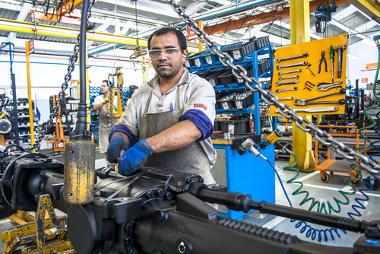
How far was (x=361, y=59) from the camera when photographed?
19266mm

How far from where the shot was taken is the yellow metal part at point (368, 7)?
4219 millimetres

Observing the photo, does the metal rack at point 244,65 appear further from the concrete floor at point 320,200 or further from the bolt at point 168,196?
the bolt at point 168,196

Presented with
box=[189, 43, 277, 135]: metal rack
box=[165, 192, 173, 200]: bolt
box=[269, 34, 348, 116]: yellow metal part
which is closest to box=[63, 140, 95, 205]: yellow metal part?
box=[165, 192, 173, 200]: bolt

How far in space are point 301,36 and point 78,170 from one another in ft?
15.5

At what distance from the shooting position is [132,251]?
806mm

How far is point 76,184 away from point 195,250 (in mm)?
346

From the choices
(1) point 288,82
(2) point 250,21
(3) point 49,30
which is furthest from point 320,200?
(3) point 49,30

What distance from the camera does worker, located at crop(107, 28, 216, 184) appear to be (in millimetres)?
1278

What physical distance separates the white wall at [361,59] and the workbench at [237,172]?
1914 cm

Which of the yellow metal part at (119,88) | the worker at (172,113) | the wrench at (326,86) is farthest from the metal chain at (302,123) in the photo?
the yellow metal part at (119,88)

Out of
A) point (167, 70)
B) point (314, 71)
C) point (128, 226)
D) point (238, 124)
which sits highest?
point (314, 71)

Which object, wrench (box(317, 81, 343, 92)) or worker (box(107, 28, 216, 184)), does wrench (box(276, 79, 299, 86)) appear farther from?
worker (box(107, 28, 216, 184))

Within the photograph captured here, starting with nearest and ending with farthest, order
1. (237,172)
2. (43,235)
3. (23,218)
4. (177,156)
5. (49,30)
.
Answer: (43,235) < (177,156) < (23,218) < (237,172) < (49,30)

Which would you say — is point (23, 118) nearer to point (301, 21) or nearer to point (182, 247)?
point (301, 21)
